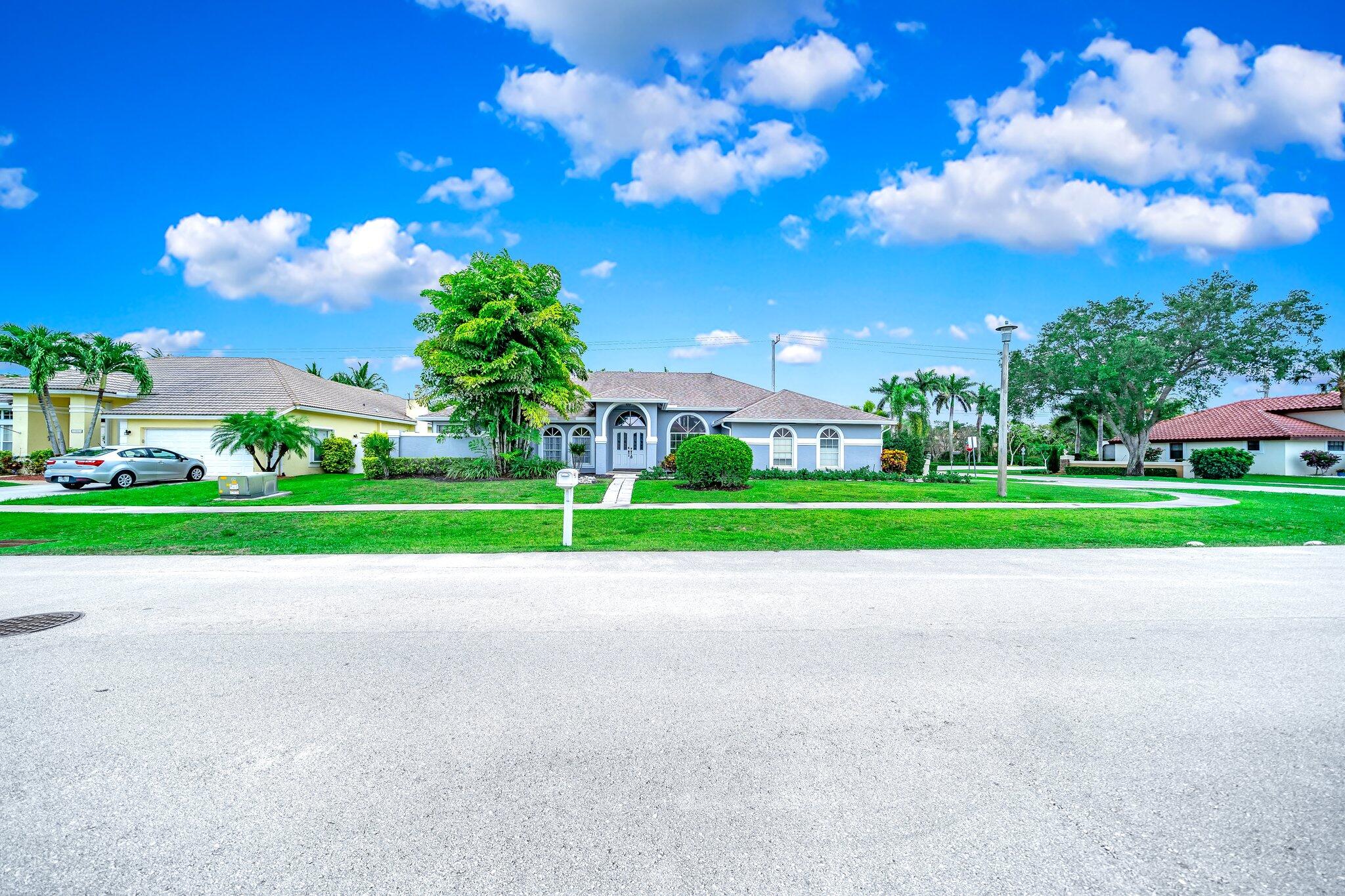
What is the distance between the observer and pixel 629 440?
27703 mm

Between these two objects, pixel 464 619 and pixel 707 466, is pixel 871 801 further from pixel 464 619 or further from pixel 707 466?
pixel 707 466

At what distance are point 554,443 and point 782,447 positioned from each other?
9.98m

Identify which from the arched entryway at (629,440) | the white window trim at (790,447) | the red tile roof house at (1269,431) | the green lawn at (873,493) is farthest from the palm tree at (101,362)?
the red tile roof house at (1269,431)

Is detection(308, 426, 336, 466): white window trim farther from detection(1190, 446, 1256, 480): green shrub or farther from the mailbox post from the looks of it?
detection(1190, 446, 1256, 480): green shrub

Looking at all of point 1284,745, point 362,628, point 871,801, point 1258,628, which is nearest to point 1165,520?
point 1258,628

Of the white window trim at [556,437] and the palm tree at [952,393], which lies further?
A: the palm tree at [952,393]

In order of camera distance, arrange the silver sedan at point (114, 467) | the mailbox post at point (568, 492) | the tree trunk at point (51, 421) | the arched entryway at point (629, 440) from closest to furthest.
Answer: the mailbox post at point (568, 492), the silver sedan at point (114, 467), the tree trunk at point (51, 421), the arched entryway at point (629, 440)

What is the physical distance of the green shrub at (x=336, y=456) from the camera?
2581 centimetres

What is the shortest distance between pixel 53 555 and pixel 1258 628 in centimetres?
1523

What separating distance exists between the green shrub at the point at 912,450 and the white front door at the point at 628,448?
1203 centimetres

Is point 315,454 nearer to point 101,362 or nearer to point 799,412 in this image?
point 101,362

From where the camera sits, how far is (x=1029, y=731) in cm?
346

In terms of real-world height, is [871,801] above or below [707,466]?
below

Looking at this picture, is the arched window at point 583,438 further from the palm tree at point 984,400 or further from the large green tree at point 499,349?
the palm tree at point 984,400
